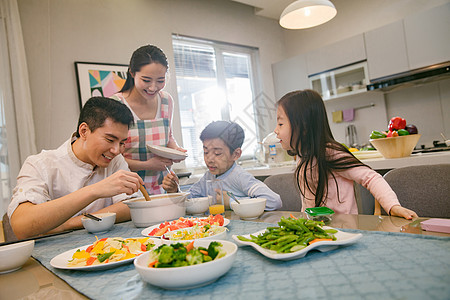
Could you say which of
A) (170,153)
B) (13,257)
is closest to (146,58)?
(170,153)

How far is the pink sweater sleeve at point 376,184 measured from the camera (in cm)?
99

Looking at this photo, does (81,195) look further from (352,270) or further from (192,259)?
(352,270)

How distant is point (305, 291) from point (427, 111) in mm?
3799

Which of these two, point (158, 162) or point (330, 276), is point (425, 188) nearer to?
point (330, 276)

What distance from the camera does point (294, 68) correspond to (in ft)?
14.3

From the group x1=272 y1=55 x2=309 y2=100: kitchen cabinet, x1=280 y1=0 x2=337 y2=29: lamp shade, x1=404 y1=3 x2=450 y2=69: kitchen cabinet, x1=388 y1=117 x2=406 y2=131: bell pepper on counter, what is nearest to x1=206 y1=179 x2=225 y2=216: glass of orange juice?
x1=388 y1=117 x2=406 y2=131: bell pepper on counter

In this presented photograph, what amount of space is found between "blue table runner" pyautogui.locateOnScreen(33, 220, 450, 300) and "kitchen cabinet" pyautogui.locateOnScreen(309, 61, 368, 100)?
134 inches

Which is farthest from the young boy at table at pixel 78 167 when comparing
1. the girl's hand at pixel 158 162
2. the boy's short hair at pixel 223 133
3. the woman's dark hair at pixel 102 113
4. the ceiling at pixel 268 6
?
the ceiling at pixel 268 6

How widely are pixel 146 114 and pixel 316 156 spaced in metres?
1.00

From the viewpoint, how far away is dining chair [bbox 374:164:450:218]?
1069mm

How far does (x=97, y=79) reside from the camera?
114 inches

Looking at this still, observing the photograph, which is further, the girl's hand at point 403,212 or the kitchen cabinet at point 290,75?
the kitchen cabinet at point 290,75

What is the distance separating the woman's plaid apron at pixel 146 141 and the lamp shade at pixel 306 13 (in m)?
1.45

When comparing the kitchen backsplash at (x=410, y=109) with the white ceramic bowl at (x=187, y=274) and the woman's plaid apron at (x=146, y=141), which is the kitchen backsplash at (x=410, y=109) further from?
the white ceramic bowl at (x=187, y=274)
